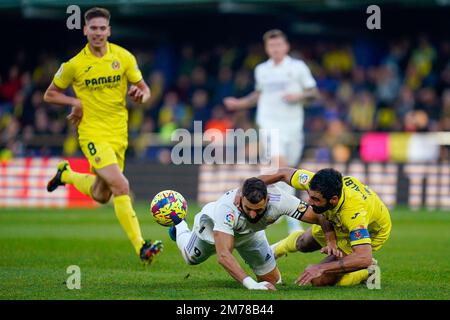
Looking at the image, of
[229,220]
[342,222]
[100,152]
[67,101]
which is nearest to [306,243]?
[342,222]

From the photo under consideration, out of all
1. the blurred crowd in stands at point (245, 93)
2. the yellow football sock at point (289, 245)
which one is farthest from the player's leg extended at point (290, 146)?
the blurred crowd in stands at point (245, 93)

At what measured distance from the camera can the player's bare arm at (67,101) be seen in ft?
34.8

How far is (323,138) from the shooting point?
75.7ft

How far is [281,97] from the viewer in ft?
48.9

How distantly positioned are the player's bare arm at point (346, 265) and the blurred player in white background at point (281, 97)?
6614 mm

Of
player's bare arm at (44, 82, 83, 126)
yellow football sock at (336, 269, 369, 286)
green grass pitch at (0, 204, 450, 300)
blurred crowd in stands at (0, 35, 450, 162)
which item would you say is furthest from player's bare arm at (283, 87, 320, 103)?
blurred crowd in stands at (0, 35, 450, 162)

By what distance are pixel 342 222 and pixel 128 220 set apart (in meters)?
2.72

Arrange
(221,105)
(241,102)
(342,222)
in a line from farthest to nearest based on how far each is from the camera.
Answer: (221,105), (241,102), (342,222)

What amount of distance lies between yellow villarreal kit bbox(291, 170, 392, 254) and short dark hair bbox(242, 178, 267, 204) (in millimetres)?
778

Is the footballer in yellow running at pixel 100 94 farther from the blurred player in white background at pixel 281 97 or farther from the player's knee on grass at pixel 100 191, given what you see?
the blurred player in white background at pixel 281 97

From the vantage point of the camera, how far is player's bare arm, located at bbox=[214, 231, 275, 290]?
7926 mm

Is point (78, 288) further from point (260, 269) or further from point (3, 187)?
point (3, 187)

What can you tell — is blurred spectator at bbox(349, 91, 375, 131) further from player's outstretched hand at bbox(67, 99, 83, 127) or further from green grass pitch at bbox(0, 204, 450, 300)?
player's outstretched hand at bbox(67, 99, 83, 127)

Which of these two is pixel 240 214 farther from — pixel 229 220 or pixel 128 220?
pixel 128 220
